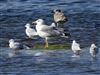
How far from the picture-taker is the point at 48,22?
2531cm

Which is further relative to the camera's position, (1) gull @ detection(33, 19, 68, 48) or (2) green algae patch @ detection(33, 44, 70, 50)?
(1) gull @ detection(33, 19, 68, 48)

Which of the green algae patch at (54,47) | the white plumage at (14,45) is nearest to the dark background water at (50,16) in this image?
the green algae patch at (54,47)

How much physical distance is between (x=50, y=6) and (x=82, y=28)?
6.15 metres

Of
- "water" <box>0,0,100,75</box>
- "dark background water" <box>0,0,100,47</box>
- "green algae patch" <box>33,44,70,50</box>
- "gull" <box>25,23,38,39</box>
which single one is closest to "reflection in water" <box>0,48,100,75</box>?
"water" <box>0,0,100,75</box>

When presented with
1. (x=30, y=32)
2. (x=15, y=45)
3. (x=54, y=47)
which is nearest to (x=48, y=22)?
(x=30, y=32)

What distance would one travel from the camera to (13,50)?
19.6m

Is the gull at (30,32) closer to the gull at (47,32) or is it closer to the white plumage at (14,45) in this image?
the gull at (47,32)

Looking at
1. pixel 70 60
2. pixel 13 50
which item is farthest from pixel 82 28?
pixel 70 60

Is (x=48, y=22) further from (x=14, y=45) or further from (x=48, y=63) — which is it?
(x=48, y=63)

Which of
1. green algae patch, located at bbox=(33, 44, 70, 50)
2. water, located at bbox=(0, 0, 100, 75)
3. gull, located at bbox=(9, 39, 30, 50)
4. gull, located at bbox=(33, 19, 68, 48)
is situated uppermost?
gull, located at bbox=(33, 19, 68, 48)

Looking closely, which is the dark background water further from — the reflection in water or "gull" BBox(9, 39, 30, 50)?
the reflection in water

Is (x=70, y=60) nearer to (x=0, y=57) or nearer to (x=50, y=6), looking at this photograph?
(x=0, y=57)

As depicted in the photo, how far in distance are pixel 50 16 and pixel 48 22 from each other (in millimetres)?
1543

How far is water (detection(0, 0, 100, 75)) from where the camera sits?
16.7m
